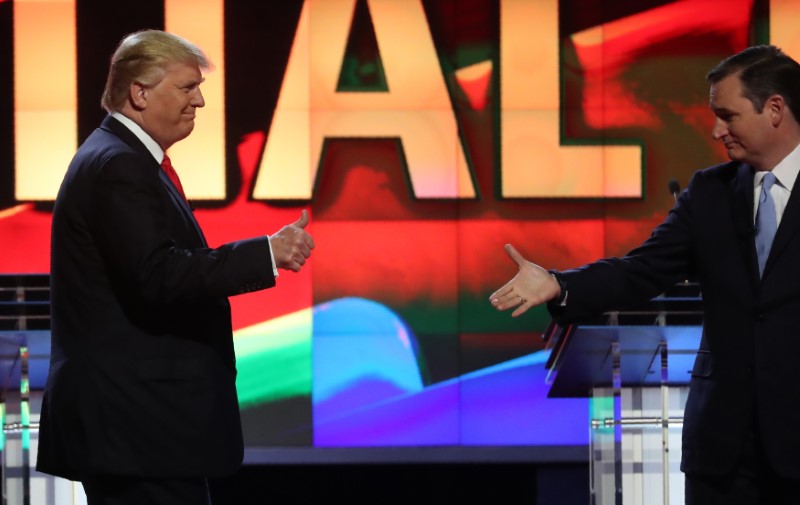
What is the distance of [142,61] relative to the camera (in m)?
2.28

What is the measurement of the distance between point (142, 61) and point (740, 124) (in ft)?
3.87

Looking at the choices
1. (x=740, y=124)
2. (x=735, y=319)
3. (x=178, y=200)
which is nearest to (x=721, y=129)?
(x=740, y=124)

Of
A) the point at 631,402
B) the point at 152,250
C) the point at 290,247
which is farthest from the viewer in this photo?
the point at 631,402

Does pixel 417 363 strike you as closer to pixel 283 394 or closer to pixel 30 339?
pixel 283 394

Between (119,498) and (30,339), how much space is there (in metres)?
0.91

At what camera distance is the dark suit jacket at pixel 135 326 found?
2098 mm

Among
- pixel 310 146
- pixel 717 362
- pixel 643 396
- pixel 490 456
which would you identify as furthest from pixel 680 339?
pixel 310 146

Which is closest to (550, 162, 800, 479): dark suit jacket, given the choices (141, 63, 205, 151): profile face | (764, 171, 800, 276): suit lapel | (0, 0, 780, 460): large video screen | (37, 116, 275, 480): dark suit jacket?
(764, 171, 800, 276): suit lapel

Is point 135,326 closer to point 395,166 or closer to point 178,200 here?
point 178,200

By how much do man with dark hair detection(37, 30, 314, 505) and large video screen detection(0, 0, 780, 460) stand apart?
12.1ft

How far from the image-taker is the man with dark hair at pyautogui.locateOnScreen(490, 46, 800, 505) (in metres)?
2.13

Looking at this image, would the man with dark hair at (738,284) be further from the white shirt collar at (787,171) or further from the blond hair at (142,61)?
the blond hair at (142,61)

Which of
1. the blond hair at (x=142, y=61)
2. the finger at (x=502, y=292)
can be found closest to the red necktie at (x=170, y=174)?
the blond hair at (x=142, y=61)

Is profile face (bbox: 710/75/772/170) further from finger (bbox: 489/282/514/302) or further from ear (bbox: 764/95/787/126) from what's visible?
finger (bbox: 489/282/514/302)
